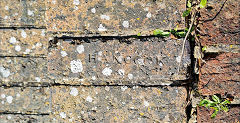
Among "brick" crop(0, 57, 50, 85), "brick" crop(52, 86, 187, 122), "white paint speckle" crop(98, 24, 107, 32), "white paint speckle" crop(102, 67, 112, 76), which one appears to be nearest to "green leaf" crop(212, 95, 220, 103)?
"brick" crop(52, 86, 187, 122)

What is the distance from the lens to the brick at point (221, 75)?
100 centimetres

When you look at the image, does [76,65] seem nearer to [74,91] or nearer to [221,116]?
[74,91]

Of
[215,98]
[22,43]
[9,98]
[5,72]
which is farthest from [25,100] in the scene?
[215,98]

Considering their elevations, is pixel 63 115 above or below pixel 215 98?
below

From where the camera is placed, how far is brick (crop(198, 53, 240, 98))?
1.00 m

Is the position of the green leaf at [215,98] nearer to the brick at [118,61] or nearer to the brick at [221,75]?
the brick at [221,75]

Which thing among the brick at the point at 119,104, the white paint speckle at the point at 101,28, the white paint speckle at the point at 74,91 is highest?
the white paint speckle at the point at 101,28

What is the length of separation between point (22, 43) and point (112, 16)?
0.71m

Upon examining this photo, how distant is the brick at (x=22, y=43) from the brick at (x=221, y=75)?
3.21ft

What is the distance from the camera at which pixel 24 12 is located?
140cm

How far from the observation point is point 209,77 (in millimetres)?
1031

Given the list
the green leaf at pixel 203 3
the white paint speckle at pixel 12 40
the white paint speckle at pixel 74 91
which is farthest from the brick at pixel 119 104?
the white paint speckle at pixel 12 40

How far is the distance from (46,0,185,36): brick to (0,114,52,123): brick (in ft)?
2.24

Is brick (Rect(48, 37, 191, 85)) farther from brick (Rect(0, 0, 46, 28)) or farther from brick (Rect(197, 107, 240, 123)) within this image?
brick (Rect(0, 0, 46, 28))
